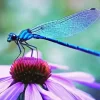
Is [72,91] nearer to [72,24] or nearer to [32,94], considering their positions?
[32,94]

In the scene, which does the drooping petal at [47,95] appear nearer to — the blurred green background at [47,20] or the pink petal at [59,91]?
the pink petal at [59,91]

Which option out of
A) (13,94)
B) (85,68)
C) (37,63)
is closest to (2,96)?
A: (13,94)

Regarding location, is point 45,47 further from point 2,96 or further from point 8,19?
point 2,96

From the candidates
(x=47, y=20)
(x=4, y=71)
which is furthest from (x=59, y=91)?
(x=47, y=20)

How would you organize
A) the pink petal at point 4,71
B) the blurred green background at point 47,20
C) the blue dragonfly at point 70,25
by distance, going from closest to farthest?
the pink petal at point 4,71 → the blue dragonfly at point 70,25 → the blurred green background at point 47,20

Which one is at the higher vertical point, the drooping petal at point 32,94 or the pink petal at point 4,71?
the pink petal at point 4,71

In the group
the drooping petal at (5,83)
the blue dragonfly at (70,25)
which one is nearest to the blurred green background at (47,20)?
the blue dragonfly at (70,25)

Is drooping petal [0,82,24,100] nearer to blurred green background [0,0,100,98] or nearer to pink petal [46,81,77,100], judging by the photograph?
pink petal [46,81,77,100]

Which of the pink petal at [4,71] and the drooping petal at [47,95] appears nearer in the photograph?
the drooping petal at [47,95]
